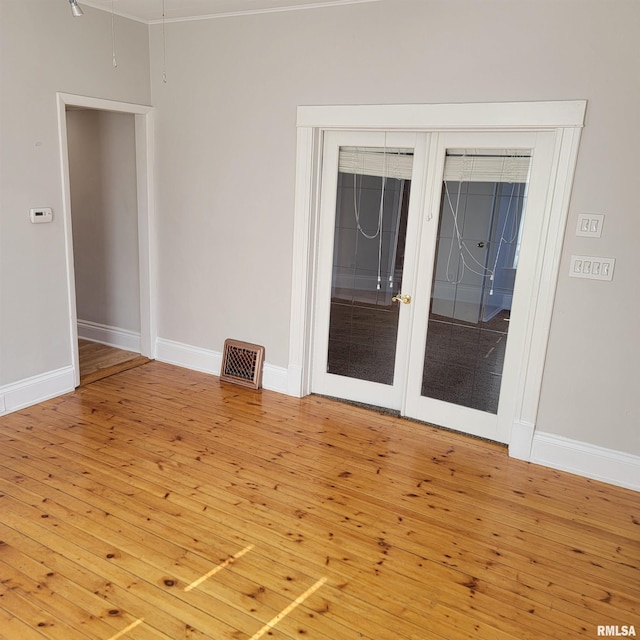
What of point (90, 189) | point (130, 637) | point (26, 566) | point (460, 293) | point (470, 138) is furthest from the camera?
point (90, 189)

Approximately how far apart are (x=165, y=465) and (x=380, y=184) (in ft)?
7.73

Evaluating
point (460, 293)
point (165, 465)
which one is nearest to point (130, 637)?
point (165, 465)

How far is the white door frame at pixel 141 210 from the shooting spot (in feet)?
13.4

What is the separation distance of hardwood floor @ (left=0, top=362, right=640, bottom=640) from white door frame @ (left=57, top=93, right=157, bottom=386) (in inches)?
36.4

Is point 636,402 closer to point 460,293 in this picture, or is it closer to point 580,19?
point 460,293

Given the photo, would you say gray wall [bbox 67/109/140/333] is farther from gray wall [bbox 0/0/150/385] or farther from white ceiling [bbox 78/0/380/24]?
white ceiling [bbox 78/0/380/24]

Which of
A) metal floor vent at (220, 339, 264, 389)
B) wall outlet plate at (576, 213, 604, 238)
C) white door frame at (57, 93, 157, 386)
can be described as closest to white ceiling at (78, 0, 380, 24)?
white door frame at (57, 93, 157, 386)

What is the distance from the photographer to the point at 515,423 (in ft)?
12.0

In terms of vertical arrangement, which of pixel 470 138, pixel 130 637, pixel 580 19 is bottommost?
pixel 130 637

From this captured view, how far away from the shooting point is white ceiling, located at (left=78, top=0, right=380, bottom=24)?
3.82 metres

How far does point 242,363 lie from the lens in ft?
15.4

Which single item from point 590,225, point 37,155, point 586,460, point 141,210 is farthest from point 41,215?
point 586,460

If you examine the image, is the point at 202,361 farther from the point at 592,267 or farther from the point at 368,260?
the point at 592,267

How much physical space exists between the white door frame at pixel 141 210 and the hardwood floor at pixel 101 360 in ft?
0.47
